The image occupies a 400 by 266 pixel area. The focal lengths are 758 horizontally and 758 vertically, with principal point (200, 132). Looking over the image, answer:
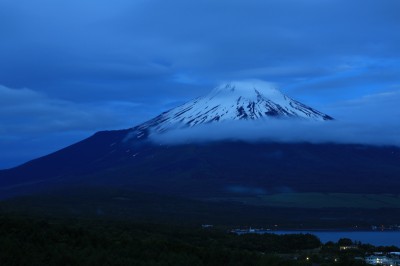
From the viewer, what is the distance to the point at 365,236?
93.7 m

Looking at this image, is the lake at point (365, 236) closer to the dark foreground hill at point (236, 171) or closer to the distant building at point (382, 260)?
the distant building at point (382, 260)

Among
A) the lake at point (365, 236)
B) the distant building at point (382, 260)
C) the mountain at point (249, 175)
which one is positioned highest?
the mountain at point (249, 175)

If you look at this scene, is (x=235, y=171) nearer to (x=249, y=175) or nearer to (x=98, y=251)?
(x=249, y=175)

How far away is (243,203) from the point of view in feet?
427

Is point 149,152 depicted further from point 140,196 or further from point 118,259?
point 118,259

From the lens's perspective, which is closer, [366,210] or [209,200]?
[366,210]

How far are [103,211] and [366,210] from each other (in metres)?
44.0

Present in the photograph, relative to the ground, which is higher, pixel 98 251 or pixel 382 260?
pixel 98 251

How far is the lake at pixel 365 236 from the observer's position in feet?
283

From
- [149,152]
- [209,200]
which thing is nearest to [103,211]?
[209,200]

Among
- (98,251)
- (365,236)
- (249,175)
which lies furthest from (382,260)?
(249,175)

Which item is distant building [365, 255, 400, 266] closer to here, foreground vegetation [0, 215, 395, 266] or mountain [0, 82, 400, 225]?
foreground vegetation [0, 215, 395, 266]

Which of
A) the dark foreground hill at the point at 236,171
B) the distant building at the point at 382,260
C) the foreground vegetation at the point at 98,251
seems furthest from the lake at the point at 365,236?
the dark foreground hill at the point at 236,171

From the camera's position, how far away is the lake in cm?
8612
